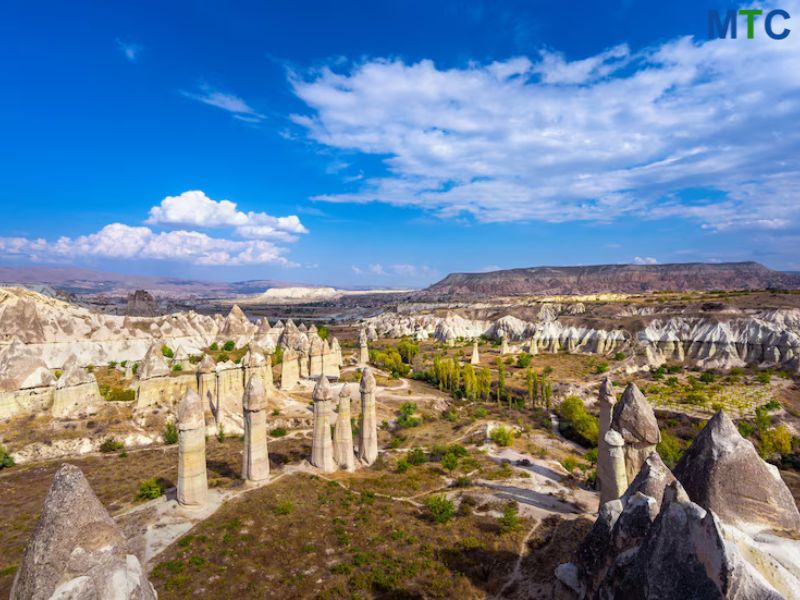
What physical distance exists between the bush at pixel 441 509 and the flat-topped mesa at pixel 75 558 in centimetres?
1388

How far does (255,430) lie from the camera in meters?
22.7

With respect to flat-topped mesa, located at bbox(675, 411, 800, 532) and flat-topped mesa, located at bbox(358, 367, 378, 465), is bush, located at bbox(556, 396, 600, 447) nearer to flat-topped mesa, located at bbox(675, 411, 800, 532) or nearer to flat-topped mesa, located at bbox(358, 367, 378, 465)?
flat-topped mesa, located at bbox(358, 367, 378, 465)

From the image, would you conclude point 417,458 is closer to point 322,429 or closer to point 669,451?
point 322,429

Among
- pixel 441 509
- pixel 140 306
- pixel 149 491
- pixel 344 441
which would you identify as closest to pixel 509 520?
pixel 441 509

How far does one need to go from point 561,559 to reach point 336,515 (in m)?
9.74

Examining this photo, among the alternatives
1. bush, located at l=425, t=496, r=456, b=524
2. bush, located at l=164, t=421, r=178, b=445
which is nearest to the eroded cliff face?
bush, located at l=425, t=496, r=456, b=524

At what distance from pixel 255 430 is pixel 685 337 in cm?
6710

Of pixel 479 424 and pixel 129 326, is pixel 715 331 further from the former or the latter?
pixel 129 326

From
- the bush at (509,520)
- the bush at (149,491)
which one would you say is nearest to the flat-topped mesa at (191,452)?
the bush at (149,491)

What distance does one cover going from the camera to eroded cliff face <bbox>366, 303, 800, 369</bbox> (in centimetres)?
5944

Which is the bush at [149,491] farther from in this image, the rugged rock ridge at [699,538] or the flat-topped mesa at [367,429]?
the rugged rock ridge at [699,538]

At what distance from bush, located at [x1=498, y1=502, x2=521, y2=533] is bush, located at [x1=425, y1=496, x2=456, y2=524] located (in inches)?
85.5

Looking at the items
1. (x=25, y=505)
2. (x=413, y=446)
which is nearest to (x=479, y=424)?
(x=413, y=446)

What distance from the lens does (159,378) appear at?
34438 mm
